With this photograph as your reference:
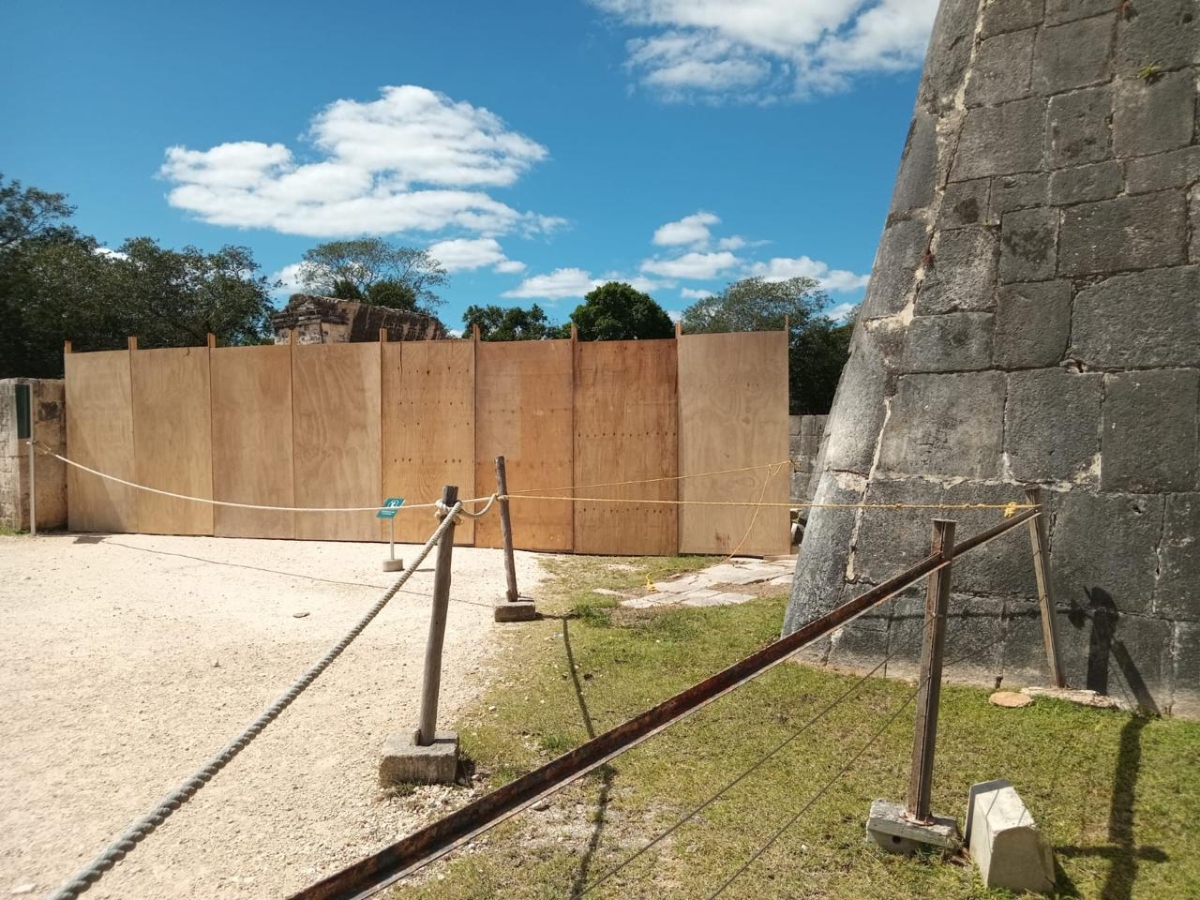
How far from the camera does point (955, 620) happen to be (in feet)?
12.6

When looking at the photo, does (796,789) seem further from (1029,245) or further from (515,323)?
(515,323)

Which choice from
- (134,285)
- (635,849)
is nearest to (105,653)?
(635,849)

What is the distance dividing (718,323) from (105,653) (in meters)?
47.6

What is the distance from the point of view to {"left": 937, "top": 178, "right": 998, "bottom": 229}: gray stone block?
13.2ft

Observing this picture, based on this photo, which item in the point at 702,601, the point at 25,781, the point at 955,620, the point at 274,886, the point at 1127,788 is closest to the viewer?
the point at 274,886

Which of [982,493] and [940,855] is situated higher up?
[982,493]

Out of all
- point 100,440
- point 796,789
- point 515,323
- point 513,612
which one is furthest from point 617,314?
point 796,789

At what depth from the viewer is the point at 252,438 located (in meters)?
9.18

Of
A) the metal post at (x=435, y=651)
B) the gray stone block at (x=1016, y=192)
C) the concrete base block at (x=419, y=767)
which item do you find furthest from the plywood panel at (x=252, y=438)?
the gray stone block at (x=1016, y=192)

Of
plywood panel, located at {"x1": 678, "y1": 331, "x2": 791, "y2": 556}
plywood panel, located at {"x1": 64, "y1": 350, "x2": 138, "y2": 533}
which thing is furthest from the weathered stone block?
plywood panel, located at {"x1": 64, "y1": 350, "x2": 138, "y2": 533}

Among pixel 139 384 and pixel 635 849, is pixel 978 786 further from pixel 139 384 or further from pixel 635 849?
pixel 139 384

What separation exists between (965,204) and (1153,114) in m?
0.85

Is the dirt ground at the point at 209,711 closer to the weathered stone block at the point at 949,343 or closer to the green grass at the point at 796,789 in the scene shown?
the green grass at the point at 796,789

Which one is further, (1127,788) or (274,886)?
(1127,788)
